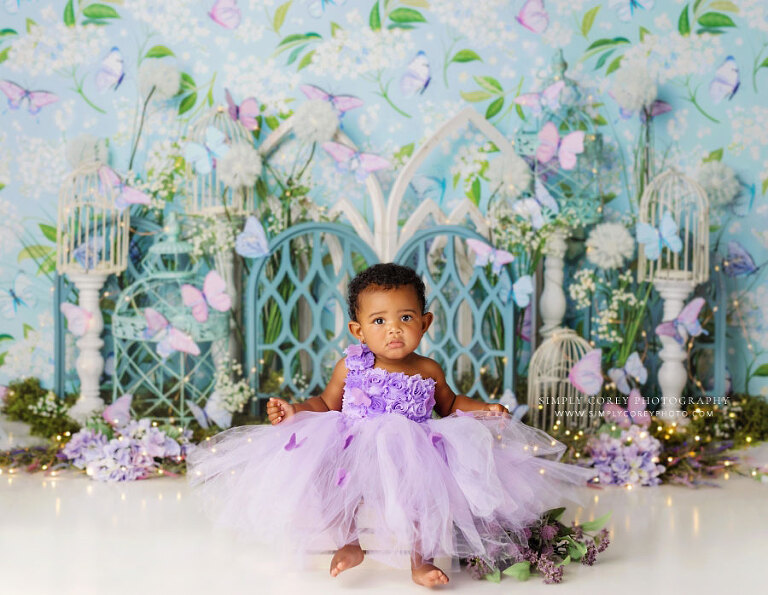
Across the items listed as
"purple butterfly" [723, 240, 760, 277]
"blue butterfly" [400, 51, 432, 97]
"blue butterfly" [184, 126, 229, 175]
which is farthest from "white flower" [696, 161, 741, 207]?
"blue butterfly" [184, 126, 229, 175]

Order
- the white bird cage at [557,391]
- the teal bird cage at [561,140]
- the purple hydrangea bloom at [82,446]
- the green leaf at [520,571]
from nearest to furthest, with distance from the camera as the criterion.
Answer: the green leaf at [520,571] < the purple hydrangea bloom at [82,446] < the white bird cage at [557,391] < the teal bird cage at [561,140]

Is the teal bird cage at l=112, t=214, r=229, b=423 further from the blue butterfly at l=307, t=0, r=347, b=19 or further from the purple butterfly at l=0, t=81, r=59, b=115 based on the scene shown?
the blue butterfly at l=307, t=0, r=347, b=19

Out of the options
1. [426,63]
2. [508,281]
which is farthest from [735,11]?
[508,281]

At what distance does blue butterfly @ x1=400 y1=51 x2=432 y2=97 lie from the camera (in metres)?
3.63

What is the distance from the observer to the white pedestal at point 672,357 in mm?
3293

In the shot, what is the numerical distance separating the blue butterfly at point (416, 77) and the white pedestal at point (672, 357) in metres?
1.23

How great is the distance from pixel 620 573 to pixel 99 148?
104 inches

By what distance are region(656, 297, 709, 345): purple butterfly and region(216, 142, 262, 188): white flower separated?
162 cm

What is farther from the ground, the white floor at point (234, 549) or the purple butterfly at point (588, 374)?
the purple butterfly at point (588, 374)

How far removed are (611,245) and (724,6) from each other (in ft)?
3.85

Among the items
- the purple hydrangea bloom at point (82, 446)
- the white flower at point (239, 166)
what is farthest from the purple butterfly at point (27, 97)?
the purple hydrangea bloom at point (82, 446)

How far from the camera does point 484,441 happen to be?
203cm

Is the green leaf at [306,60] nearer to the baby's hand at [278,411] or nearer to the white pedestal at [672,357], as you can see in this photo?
the white pedestal at [672,357]

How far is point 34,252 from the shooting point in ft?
12.1
